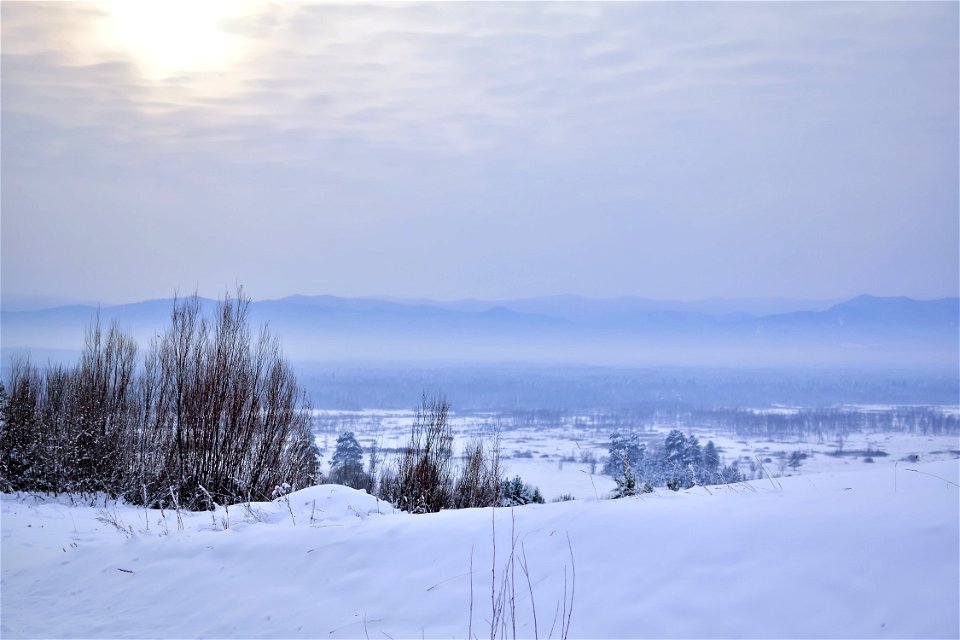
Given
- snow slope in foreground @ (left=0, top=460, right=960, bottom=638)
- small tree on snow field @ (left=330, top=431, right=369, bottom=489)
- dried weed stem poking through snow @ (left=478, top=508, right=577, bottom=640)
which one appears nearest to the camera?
snow slope in foreground @ (left=0, top=460, right=960, bottom=638)

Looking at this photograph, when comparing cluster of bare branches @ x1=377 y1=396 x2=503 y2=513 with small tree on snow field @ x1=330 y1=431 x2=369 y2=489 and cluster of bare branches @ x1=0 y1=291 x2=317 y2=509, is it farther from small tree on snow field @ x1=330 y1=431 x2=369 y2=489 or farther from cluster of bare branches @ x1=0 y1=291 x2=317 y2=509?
small tree on snow field @ x1=330 y1=431 x2=369 y2=489

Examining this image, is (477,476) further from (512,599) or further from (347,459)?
(347,459)

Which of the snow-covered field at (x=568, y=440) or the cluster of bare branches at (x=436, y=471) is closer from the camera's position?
the cluster of bare branches at (x=436, y=471)

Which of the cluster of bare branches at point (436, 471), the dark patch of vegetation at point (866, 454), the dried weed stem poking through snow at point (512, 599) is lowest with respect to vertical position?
the dark patch of vegetation at point (866, 454)

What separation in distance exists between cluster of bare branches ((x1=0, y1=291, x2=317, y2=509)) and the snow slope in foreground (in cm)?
663

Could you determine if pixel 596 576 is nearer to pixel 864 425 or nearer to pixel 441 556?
pixel 441 556

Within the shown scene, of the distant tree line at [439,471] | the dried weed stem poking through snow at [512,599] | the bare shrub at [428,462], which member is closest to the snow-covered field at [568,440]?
the distant tree line at [439,471]

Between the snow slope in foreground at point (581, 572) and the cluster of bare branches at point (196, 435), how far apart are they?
21.7 feet

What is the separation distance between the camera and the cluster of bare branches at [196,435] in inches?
578

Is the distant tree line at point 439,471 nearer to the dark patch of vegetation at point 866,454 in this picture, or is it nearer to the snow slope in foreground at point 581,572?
the snow slope in foreground at point 581,572

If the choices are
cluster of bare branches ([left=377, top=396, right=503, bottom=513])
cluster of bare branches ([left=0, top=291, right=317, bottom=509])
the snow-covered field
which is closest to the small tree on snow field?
the snow-covered field

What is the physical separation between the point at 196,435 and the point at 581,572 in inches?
480

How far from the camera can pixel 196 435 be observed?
48.0 feet

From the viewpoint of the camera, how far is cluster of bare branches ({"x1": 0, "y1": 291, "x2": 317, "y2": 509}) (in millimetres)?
14672
